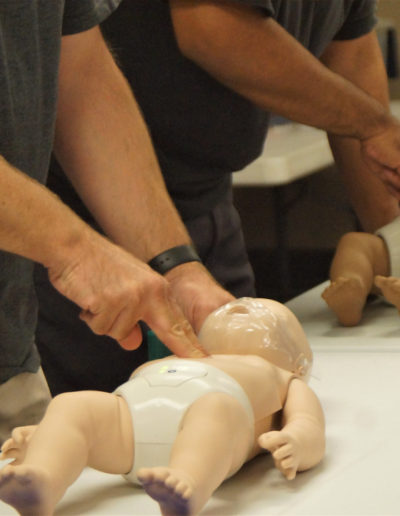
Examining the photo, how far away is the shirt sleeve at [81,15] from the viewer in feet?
3.87

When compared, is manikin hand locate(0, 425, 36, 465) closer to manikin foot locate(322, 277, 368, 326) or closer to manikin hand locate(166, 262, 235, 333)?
manikin hand locate(166, 262, 235, 333)

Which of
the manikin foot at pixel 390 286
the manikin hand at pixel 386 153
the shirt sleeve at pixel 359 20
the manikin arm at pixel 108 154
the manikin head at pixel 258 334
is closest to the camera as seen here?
the manikin head at pixel 258 334

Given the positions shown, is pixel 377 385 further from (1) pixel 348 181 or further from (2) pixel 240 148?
(1) pixel 348 181

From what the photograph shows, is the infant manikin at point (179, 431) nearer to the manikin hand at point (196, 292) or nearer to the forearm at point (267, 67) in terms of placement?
the manikin hand at point (196, 292)

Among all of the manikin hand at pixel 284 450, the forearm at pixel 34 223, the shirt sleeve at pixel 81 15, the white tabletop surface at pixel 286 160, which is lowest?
the white tabletop surface at pixel 286 160

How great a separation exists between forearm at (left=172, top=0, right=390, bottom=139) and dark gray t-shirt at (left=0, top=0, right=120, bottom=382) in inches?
12.4

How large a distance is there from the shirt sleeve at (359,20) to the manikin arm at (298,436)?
40.0 inches

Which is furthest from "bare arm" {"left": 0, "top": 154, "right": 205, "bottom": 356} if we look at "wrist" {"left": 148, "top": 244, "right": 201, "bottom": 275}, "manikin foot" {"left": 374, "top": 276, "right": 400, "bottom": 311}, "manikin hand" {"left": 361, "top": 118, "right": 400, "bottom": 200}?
"manikin hand" {"left": 361, "top": 118, "right": 400, "bottom": 200}

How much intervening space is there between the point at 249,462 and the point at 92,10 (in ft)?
2.13

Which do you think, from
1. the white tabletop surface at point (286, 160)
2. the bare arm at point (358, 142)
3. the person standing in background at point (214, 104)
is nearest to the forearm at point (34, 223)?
the person standing in background at point (214, 104)

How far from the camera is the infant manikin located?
0.67m

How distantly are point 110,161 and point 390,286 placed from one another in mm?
474

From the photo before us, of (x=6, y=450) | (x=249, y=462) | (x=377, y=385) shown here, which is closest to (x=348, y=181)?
(x=377, y=385)

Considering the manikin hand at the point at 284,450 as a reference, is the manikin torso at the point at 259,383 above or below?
below
